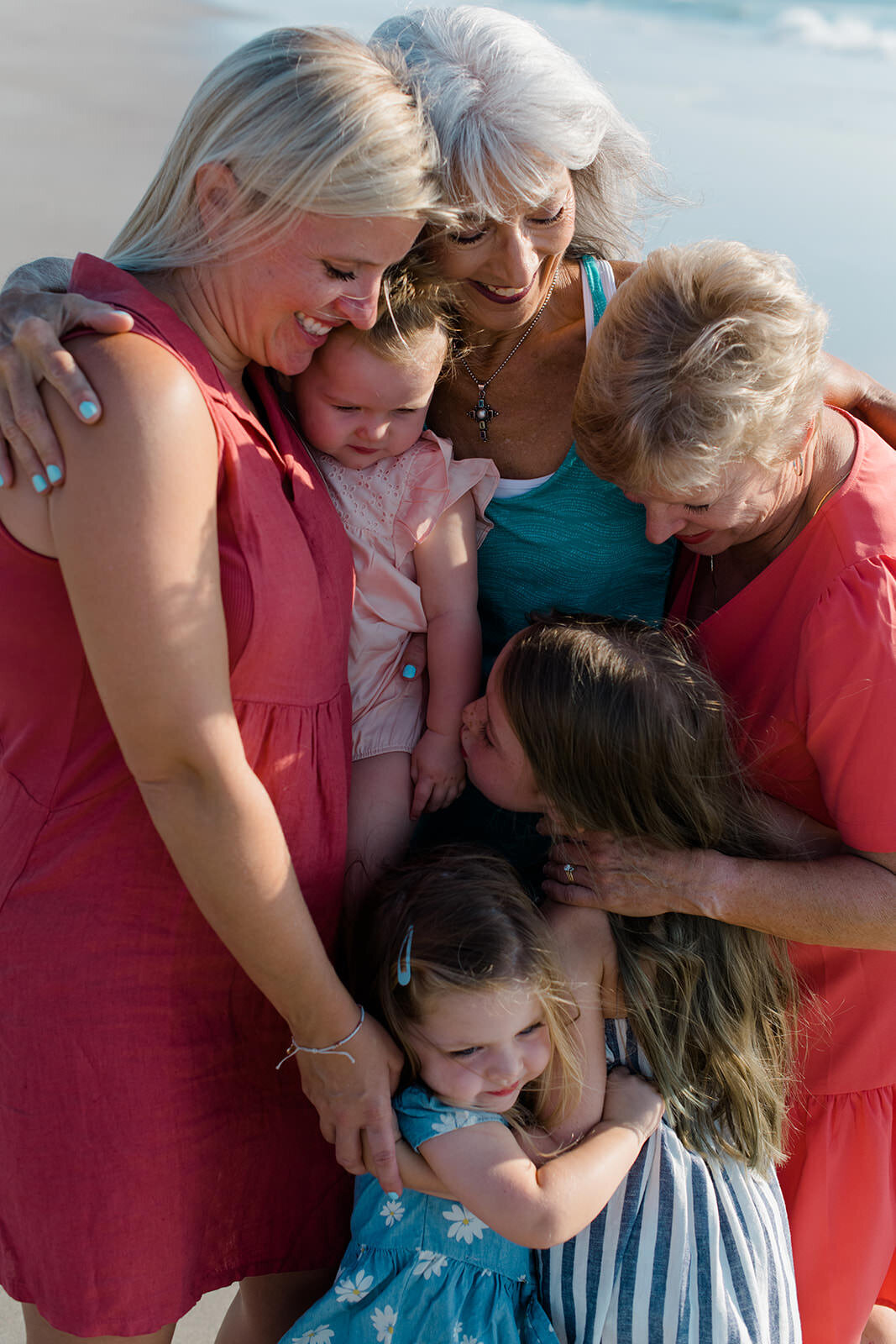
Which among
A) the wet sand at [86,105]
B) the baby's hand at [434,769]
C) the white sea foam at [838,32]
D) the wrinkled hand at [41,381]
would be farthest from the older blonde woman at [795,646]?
the white sea foam at [838,32]

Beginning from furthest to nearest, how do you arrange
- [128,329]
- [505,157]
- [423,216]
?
[505,157] < [423,216] < [128,329]

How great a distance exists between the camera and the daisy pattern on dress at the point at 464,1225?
1792 millimetres

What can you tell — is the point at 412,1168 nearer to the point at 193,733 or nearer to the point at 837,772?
the point at 193,733

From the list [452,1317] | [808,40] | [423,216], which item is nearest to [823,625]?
[423,216]

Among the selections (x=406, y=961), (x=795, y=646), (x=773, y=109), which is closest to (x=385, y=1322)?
(x=406, y=961)

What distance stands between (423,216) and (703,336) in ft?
1.49

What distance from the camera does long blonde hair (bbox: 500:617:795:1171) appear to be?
192cm

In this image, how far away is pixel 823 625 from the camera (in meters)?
1.83

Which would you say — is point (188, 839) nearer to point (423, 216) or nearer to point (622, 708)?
point (622, 708)

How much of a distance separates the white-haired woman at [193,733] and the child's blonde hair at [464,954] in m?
0.08

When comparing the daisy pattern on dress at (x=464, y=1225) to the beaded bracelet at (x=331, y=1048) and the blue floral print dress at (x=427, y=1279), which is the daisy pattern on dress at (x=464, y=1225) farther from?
the beaded bracelet at (x=331, y=1048)

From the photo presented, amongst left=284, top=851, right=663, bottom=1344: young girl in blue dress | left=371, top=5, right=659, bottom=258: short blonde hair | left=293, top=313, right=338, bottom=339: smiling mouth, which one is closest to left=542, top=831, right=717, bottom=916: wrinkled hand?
left=284, top=851, right=663, bottom=1344: young girl in blue dress

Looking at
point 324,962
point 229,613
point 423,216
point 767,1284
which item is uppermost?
point 423,216

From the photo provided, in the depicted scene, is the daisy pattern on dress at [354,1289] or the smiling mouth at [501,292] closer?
the daisy pattern on dress at [354,1289]
